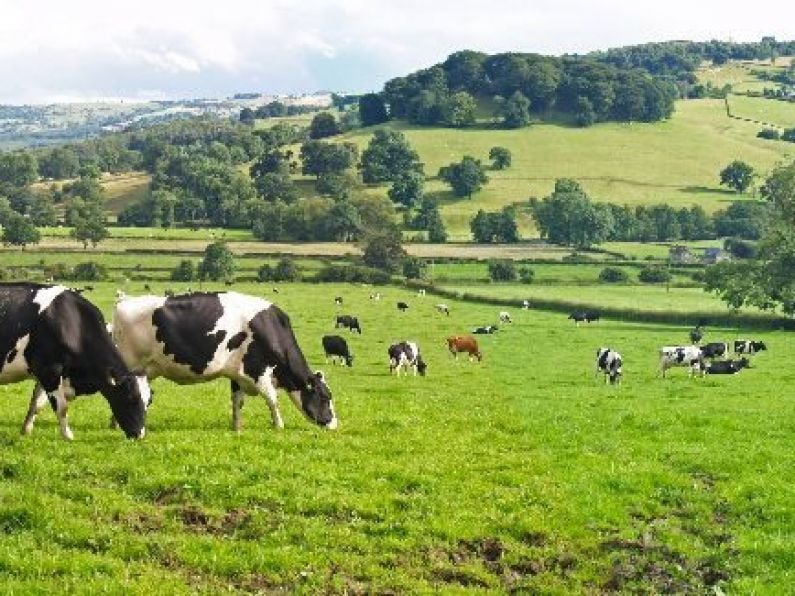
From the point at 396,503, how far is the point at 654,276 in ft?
372

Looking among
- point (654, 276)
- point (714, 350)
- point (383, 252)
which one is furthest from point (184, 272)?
point (714, 350)

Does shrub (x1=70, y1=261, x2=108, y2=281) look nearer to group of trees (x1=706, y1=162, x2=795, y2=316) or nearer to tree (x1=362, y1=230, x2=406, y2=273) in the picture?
tree (x1=362, y1=230, x2=406, y2=273)

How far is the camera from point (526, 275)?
12231cm

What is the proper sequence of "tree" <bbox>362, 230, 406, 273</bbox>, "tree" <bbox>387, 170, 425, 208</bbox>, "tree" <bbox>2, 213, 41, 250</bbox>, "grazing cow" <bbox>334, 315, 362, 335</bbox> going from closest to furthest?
1. "grazing cow" <bbox>334, 315, 362, 335</bbox>
2. "tree" <bbox>362, 230, 406, 273</bbox>
3. "tree" <bbox>2, 213, 41, 250</bbox>
4. "tree" <bbox>387, 170, 425, 208</bbox>

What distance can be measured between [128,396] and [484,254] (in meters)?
125

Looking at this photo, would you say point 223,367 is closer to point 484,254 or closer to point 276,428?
point 276,428

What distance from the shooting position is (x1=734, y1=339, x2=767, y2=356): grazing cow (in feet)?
197

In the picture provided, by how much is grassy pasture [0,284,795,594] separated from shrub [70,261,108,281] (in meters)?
90.1

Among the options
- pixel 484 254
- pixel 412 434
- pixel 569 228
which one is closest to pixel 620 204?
pixel 569 228

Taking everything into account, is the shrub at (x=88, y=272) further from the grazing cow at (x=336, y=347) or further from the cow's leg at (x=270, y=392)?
the cow's leg at (x=270, y=392)

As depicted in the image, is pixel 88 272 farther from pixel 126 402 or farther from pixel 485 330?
pixel 126 402

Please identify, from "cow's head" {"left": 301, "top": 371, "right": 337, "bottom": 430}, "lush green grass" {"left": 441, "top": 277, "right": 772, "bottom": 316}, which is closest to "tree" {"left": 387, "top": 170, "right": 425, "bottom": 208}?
"lush green grass" {"left": 441, "top": 277, "right": 772, "bottom": 316}

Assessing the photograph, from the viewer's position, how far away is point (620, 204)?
18825 cm

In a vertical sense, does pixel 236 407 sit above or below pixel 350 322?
above
